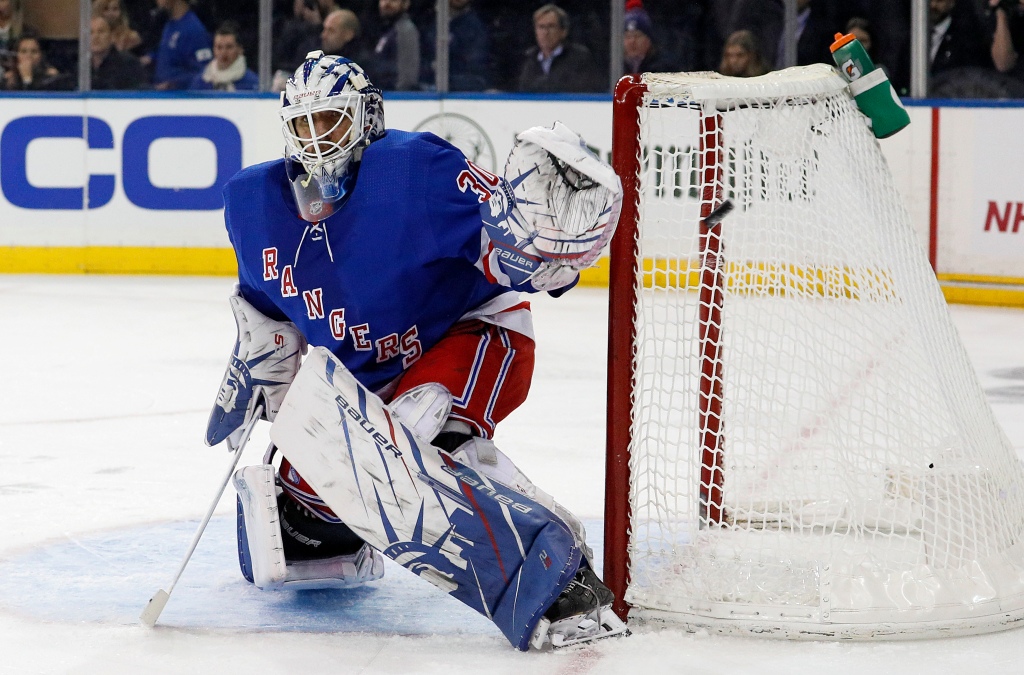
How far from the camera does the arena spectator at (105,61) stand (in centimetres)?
716

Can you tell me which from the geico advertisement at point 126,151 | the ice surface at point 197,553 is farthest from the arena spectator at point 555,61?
the ice surface at point 197,553

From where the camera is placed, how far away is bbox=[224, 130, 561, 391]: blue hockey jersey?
2088 mm

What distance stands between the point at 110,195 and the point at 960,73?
4.00 metres

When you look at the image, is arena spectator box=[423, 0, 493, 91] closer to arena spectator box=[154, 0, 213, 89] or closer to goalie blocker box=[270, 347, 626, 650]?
arena spectator box=[154, 0, 213, 89]

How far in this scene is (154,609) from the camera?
7.00 ft

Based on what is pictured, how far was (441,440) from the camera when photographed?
7.16 ft

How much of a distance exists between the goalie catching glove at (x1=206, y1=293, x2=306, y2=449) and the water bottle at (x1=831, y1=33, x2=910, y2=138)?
3.14 ft

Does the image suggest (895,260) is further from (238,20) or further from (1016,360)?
(238,20)

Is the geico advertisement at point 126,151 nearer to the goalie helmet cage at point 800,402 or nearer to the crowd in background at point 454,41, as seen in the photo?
the crowd in background at point 454,41

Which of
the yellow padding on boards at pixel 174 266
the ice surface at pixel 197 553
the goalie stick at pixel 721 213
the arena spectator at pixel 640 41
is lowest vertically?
the ice surface at pixel 197 553

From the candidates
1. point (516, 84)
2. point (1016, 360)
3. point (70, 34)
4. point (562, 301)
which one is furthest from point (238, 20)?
point (1016, 360)

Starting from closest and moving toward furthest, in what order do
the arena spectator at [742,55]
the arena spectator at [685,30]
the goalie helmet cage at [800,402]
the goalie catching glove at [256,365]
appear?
the goalie helmet cage at [800,402]
the goalie catching glove at [256,365]
the arena spectator at [742,55]
the arena spectator at [685,30]

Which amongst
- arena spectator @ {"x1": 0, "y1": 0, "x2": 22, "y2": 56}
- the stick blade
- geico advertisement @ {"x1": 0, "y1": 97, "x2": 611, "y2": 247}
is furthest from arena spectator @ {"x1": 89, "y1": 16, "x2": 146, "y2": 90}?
the stick blade

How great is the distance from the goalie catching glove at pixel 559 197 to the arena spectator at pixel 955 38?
4.81 metres
